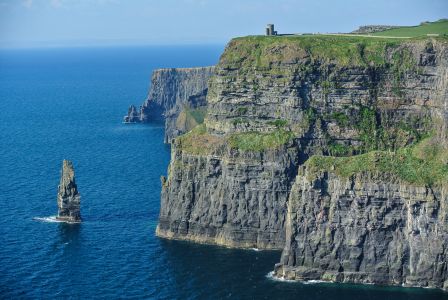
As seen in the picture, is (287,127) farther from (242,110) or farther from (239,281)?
(239,281)

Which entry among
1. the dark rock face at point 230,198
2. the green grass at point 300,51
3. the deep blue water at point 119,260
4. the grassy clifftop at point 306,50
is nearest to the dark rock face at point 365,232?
the deep blue water at point 119,260

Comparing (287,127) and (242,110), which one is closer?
(287,127)

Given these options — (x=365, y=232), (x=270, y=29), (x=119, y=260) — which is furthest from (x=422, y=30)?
(x=119, y=260)

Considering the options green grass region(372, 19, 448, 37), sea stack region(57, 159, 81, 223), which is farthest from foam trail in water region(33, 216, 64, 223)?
green grass region(372, 19, 448, 37)

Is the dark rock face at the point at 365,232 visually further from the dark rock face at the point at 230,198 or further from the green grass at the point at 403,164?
the dark rock face at the point at 230,198

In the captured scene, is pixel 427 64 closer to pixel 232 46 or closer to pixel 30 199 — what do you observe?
pixel 232 46
